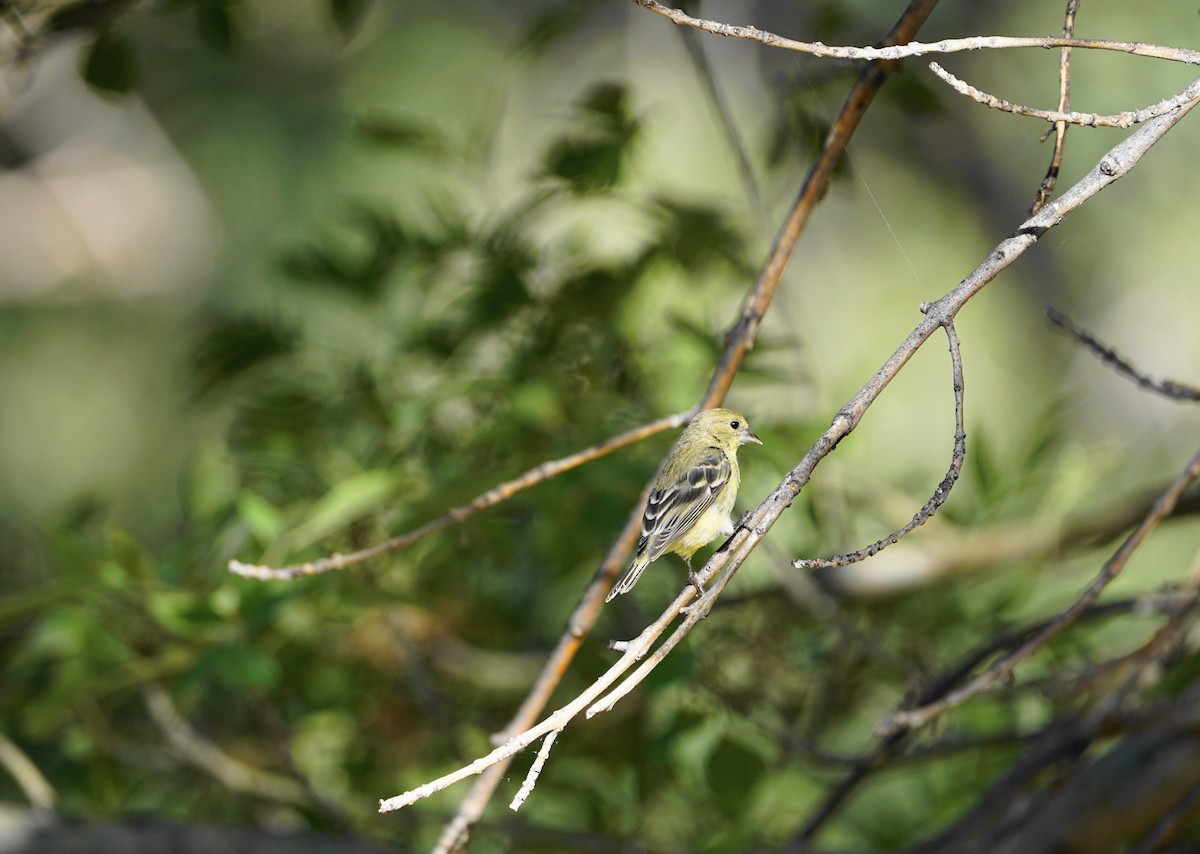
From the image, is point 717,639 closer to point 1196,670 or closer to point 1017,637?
point 1017,637

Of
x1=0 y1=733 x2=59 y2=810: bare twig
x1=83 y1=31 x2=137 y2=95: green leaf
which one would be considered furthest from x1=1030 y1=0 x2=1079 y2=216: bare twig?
x1=0 y1=733 x2=59 y2=810: bare twig

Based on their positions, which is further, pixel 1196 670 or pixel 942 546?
pixel 942 546

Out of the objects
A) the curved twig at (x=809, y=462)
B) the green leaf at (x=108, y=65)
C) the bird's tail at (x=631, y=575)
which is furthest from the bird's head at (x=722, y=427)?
the green leaf at (x=108, y=65)

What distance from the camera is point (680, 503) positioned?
946mm

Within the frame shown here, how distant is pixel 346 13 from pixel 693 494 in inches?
34.0

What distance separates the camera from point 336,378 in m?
1.94

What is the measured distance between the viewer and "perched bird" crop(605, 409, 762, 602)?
3.02 feet

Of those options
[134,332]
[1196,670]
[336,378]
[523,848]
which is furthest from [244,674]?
[134,332]

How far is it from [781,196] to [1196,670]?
2.87 ft

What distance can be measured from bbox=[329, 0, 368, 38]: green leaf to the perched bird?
78 cm

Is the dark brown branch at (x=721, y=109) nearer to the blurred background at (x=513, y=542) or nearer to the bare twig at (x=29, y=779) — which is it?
the blurred background at (x=513, y=542)

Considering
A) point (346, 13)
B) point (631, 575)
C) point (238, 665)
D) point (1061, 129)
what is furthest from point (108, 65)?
point (1061, 129)

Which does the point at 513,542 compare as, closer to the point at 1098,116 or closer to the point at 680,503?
the point at 680,503

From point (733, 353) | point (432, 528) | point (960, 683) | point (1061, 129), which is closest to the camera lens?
point (1061, 129)
